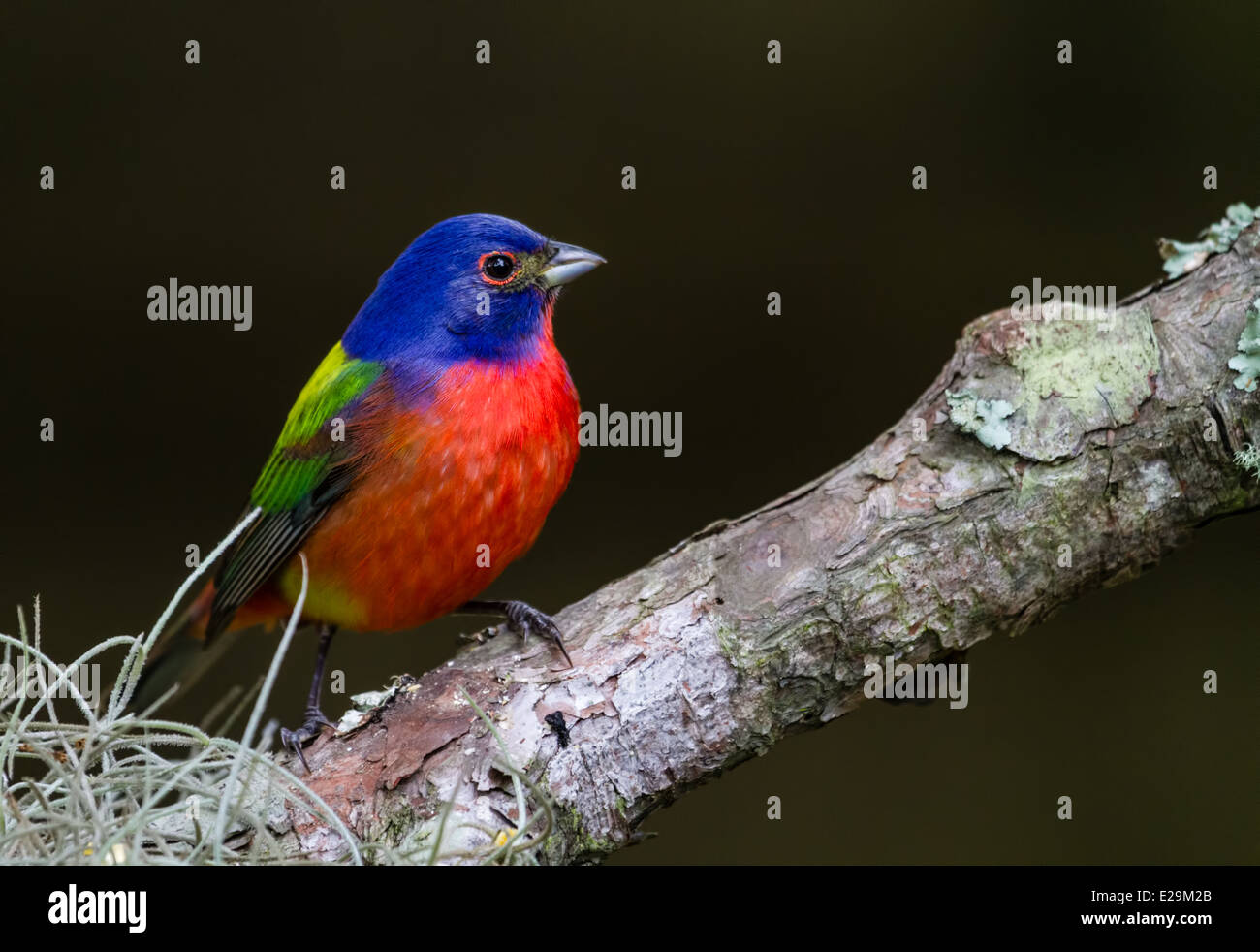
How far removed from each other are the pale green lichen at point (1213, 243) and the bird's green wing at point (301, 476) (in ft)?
7.20

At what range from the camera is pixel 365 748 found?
2746 millimetres

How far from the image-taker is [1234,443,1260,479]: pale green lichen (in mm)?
2859

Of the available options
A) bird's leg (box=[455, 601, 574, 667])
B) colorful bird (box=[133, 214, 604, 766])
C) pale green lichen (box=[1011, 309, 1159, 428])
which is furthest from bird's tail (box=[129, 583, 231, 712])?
pale green lichen (box=[1011, 309, 1159, 428])

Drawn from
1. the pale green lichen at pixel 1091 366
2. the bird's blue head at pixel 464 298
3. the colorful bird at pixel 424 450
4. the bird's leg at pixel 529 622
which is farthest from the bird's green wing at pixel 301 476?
the pale green lichen at pixel 1091 366

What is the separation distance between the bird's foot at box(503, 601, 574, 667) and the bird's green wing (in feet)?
2.27

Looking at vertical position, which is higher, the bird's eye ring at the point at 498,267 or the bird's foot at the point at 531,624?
the bird's eye ring at the point at 498,267

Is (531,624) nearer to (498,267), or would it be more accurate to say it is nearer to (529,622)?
(529,622)

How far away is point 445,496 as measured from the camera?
337 cm

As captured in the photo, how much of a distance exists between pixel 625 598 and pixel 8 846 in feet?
4.57

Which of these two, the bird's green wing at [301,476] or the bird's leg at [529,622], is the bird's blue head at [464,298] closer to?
the bird's green wing at [301,476]

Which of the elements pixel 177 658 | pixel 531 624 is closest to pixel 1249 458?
pixel 531 624

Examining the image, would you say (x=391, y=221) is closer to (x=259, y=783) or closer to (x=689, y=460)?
(x=689, y=460)

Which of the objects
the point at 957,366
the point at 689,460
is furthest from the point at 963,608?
the point at 689,460

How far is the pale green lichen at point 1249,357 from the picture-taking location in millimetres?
2879
